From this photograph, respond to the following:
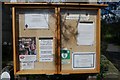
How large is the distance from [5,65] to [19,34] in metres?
1.02

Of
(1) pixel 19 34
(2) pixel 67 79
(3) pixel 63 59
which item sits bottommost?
(2) pixel 67 79

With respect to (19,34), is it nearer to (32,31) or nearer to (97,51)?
(32,31)

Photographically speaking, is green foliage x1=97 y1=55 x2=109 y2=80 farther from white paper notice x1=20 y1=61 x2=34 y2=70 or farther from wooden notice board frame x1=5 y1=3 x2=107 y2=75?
white paper notice x1=20 y1=61 x2=34 y2=70

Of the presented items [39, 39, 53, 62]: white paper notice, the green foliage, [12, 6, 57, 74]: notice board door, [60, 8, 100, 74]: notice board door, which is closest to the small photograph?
[12, 6, 57, 74]: notice board door

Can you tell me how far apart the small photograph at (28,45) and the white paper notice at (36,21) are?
184 millimetres

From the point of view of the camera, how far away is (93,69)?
207 inches

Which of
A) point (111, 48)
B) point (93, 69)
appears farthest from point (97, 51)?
point (111, 48)

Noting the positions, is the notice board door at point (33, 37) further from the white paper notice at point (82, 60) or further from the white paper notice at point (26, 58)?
the white paper notice at point (82, 60)

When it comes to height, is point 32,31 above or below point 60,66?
above

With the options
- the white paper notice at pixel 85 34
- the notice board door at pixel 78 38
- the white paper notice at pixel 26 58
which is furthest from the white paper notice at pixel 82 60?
the white paper notice at pixel 26 58

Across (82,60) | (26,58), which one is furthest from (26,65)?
(82,60)

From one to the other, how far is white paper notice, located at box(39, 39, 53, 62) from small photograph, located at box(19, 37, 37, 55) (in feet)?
0.34

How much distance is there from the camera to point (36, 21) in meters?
5.12

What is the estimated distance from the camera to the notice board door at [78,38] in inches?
204
